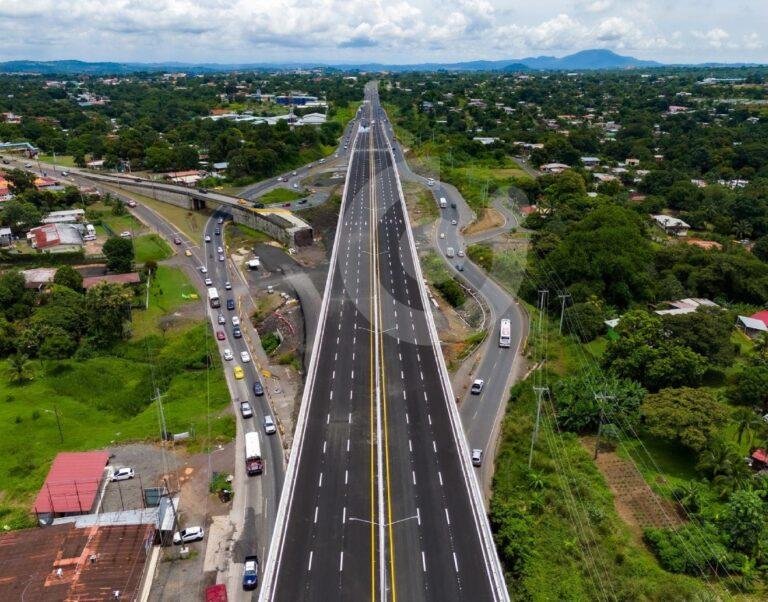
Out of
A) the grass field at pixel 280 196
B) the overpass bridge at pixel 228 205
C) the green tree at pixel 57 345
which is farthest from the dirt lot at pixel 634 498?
the grass field at pixel 280 196

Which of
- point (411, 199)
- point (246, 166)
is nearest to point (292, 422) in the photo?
point (411, 199)

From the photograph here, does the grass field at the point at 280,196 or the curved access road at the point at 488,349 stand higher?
the grass field at the point at 280,196

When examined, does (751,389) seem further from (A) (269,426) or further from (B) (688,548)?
(A) (269,426)

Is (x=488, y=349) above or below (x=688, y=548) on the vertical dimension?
above

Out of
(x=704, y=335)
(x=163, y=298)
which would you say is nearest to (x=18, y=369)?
(x=163, y=298)

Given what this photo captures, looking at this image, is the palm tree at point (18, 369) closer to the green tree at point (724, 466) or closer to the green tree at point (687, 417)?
the green tree at point (687, 417)

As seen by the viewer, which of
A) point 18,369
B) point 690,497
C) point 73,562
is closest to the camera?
point 73,562
